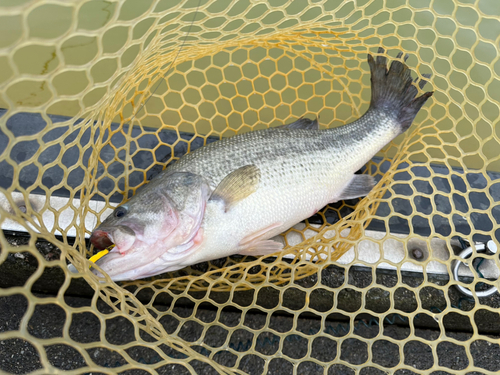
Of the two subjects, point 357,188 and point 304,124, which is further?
point 304,124

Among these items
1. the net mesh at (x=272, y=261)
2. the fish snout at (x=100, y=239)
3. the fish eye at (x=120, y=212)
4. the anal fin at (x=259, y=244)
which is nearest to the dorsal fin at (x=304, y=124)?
the net mesh at (x=272, y=261)

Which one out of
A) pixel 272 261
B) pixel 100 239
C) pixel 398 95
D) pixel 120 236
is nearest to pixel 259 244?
pixel 272 261

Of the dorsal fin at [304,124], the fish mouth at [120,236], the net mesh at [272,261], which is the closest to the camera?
the fish mouth at [120,236]

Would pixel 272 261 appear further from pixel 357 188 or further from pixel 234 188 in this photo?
pixel 357 188

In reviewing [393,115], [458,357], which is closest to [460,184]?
[393,115]

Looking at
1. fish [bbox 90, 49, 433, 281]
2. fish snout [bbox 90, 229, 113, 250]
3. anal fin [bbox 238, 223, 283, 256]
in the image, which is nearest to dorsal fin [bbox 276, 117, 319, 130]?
fish [bbox 90, 49, 433, 281]

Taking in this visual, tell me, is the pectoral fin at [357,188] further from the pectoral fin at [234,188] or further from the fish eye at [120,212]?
the fish eye at [120,212]
